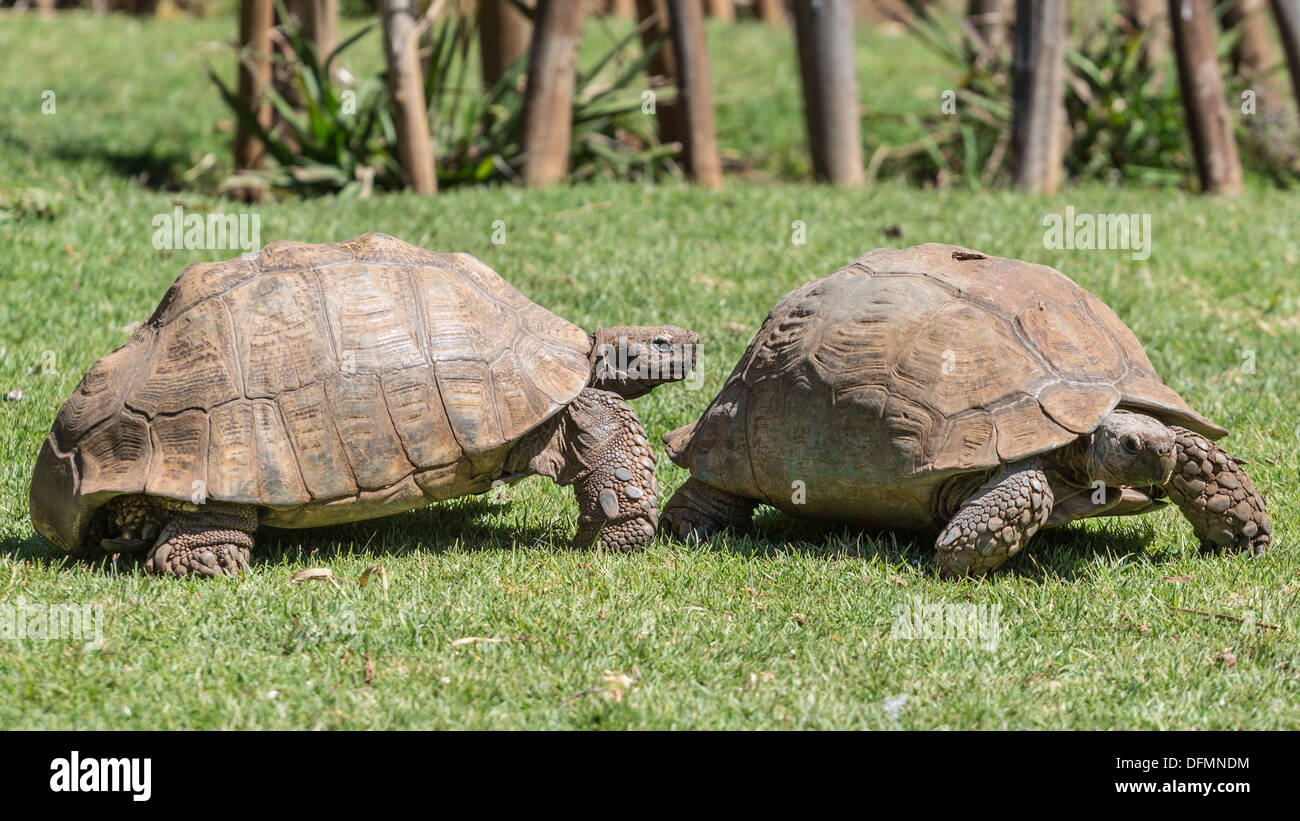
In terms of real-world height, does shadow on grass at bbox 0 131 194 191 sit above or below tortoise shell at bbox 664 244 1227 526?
above

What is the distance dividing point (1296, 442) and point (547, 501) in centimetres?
381

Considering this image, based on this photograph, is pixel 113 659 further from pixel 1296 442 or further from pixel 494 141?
pixel 494 141

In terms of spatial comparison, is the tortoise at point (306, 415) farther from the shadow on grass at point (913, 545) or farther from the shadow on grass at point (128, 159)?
the shadow on grass at point (128, 159)

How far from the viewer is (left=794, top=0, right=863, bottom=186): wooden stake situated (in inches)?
446

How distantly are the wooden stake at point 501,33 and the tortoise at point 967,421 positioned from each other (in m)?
7.66

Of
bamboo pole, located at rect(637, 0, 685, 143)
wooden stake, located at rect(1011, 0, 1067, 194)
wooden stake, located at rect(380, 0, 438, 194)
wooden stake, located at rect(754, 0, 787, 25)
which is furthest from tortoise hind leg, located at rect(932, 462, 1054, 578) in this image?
wooden stake, located at rect(754, 0, 787, 25)

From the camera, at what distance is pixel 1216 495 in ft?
17.1

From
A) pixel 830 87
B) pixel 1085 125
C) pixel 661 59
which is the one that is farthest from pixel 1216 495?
pixel 1085 125

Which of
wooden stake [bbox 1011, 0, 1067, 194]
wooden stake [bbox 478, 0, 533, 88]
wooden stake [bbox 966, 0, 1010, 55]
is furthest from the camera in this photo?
wooden stake [bbox 966, 0, 1010, 55]

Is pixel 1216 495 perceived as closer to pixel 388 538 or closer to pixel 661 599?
pixel 661 599

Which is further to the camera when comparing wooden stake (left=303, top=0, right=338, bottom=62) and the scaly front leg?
wooden stake (left=303, top=0, right=338, bottom=62)

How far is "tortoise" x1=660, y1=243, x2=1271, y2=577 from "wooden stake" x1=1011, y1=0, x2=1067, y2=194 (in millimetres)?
6179

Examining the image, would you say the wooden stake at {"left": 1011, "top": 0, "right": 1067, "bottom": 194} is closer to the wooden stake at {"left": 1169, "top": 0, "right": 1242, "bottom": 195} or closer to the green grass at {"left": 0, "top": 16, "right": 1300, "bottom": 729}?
the wooden stake at {"left": 1169, "top": 0, "right": 1242, "bottom": 195}
